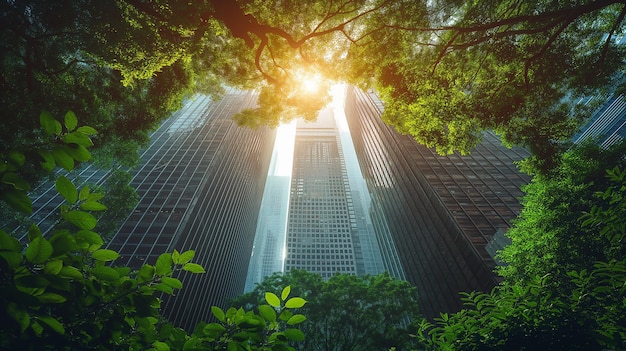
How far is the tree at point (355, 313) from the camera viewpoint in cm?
1786

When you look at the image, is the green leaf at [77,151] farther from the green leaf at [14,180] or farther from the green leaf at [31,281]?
the green leaf at [31,281]

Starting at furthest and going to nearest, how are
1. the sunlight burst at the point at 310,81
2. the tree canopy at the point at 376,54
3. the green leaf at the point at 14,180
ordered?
the sunlight burst at the point at 310,81 → the tree canopy at the point at 376,54 → the green leaf at the point at 14,180

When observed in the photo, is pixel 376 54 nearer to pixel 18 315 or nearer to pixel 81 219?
pixel 81 219

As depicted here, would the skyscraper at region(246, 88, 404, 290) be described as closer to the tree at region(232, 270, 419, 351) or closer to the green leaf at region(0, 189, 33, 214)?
the tree at region(232, 270, 419, 351)

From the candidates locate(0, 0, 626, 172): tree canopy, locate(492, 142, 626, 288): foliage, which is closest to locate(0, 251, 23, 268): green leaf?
locate(0, 0, 626, 172): tree canopy

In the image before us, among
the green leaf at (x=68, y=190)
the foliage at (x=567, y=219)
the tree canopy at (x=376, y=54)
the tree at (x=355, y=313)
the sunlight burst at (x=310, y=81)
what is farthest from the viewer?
the tree at (x=355, y=313)

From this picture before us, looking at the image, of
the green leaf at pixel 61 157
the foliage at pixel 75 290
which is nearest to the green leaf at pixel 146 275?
the foliage at pixel 75 290

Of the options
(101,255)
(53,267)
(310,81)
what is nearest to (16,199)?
(53,267)

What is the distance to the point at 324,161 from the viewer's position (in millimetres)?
136250

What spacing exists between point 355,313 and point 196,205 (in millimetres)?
27504

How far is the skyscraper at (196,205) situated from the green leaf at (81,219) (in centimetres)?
3054

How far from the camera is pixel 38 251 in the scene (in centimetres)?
148

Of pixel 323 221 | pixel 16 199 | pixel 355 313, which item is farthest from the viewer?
pixel 323 221

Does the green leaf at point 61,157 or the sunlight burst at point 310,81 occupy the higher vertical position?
the sunlight burst at point 310,81
